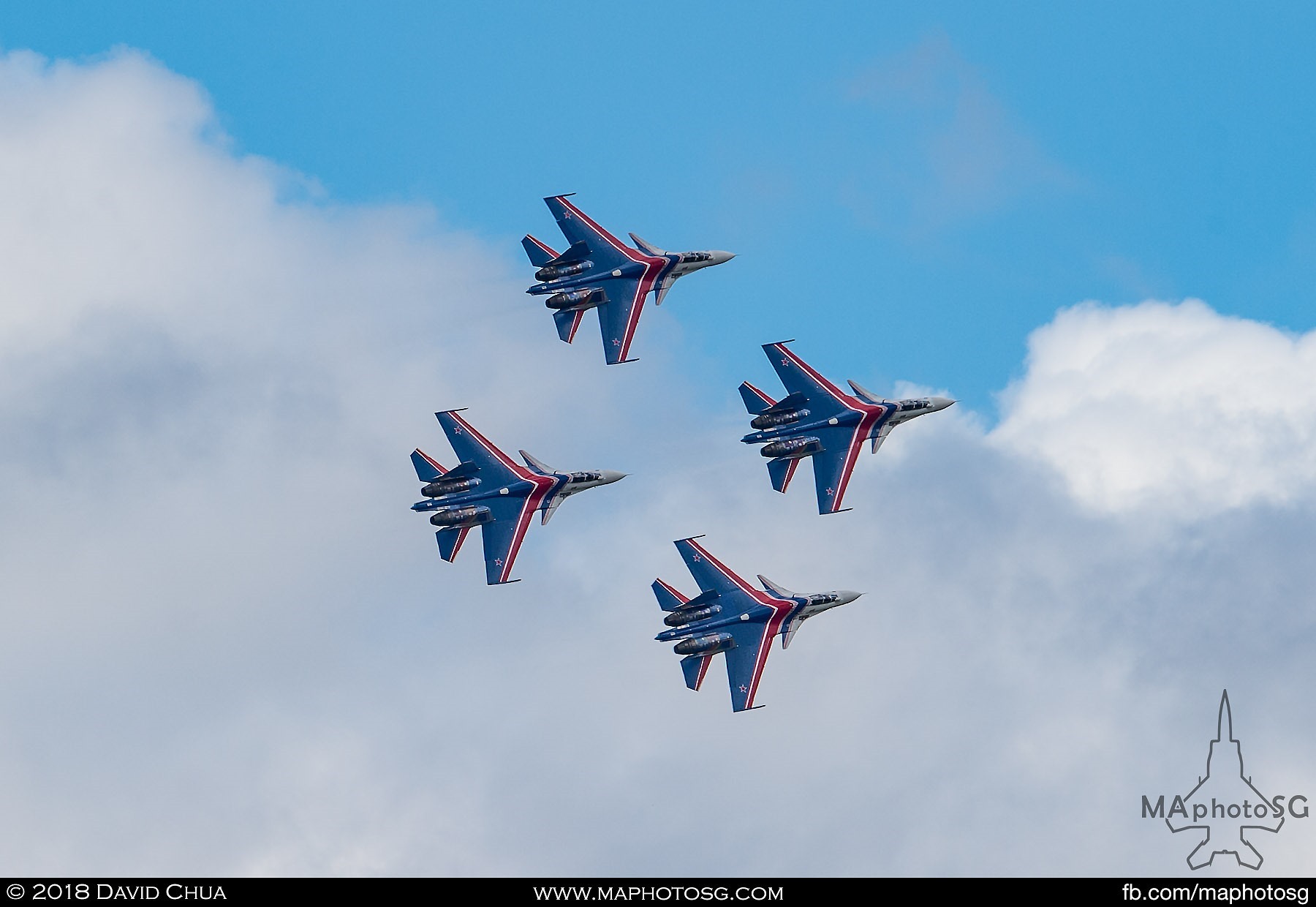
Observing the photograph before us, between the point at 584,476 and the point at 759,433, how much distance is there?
478 inches

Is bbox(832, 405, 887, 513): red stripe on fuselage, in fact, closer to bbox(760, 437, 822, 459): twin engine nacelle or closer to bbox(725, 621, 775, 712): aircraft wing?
bbox(760, 437, 822, 459): twin engine nacelle

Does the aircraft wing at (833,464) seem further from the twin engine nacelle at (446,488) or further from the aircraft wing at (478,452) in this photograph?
the twin engine nacelle at (446,488)

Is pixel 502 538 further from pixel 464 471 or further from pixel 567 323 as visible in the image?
pixel 567 323

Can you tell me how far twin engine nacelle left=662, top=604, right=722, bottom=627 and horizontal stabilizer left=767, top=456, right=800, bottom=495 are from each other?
369 inches

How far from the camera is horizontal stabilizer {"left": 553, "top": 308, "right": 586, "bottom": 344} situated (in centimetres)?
14562

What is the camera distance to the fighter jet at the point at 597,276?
14562 centimetres

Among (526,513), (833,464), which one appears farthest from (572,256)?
(833,464)

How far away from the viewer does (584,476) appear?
148 metres

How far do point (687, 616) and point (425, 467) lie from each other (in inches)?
775

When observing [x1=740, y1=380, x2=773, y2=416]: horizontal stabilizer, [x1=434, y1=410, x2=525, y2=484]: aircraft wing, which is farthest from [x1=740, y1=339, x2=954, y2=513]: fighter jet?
[x1=434, y1=410, x2=525, y2=484]: aircraft wing

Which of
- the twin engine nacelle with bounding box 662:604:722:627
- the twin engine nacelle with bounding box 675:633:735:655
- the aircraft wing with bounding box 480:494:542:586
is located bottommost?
the twin engine nacelle with bounding box 675:633:735:655
